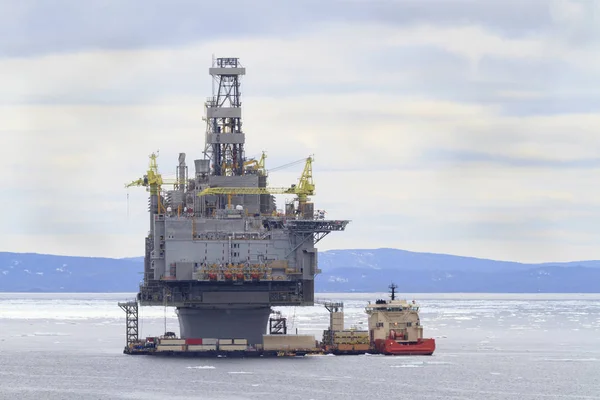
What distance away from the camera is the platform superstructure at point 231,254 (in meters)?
120

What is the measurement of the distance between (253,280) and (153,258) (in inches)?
348

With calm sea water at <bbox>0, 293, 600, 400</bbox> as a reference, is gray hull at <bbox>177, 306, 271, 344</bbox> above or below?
above

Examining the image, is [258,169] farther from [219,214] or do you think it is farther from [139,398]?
[139,398]

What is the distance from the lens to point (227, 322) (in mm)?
123688

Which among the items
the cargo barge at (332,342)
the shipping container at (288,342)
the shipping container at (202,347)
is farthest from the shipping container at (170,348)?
the shipping container at (288,342)

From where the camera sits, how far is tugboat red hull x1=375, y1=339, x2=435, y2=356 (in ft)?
417

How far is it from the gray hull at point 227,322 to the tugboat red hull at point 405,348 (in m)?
10.5

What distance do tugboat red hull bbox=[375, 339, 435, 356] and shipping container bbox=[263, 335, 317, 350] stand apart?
587 cm

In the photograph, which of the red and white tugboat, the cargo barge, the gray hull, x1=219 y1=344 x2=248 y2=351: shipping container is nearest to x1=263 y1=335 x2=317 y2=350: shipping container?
the cargo barge

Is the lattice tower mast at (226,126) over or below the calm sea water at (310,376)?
over

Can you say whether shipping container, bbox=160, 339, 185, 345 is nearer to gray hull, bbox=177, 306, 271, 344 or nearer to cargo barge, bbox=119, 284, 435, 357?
cargo barge, bbox=119, 284, 435, 357

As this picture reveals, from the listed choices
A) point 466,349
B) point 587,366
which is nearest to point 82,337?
point 466,349

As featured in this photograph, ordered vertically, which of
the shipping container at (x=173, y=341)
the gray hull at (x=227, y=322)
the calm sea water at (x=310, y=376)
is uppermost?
the gray hull at (x=227, y=322)

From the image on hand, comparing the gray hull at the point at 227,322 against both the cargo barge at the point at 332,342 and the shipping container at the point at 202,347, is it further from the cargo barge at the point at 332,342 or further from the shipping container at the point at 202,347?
the shipping container at the point at 202,347
